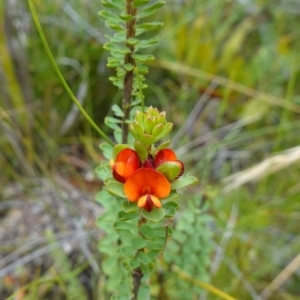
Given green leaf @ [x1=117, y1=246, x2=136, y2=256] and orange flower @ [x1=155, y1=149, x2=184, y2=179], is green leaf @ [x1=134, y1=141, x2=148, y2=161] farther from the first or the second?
green leaf @ [x1=117, y1=246, x2=136, y2=256]

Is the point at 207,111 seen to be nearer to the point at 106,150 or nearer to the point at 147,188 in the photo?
the point at 106,150

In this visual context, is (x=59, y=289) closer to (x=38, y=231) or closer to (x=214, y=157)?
(x=38, y=231)

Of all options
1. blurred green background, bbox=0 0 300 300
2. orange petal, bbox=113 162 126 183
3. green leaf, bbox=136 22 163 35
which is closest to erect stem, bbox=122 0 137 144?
green leaf, bbox=136 22 163 35

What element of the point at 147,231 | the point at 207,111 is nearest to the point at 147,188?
the point at 147,231

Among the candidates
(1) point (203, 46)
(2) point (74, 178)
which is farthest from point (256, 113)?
(2) point (74, 178)

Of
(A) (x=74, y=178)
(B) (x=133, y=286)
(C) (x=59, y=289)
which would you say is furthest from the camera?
(A) (x=74, y=178)

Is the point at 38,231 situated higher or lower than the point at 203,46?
lower

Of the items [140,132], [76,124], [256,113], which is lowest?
[256,113]
